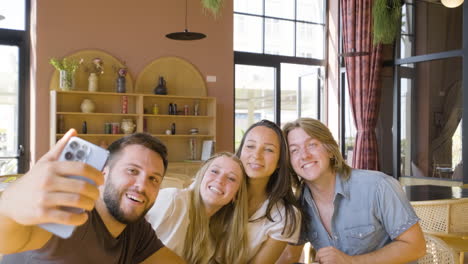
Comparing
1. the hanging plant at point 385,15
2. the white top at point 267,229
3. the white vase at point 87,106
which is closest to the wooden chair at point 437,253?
the white top at point 267,229

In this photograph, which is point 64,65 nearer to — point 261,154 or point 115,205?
point 261,154

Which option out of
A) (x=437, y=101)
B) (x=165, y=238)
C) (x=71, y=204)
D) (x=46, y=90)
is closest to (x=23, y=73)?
(x=46, y=90)

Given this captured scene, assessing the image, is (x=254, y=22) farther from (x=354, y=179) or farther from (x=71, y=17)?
(x=354, y=179)

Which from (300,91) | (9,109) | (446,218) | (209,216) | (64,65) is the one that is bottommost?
(446,218)

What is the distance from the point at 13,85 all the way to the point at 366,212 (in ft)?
20.2

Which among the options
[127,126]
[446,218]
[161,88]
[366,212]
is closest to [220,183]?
[366,212]

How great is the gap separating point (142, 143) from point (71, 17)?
600 cm

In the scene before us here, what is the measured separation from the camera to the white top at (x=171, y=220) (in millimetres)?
1935

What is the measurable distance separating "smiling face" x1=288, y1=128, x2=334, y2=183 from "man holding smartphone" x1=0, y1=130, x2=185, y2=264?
67 centimetres

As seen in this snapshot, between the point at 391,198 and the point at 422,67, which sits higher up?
the point at 422,67

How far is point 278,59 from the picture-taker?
849 centimetres

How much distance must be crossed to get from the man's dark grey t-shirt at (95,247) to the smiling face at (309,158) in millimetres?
721

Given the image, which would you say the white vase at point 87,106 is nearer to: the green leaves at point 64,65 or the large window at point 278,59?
the green leaves at point 64,65

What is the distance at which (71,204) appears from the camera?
2.29 feet
